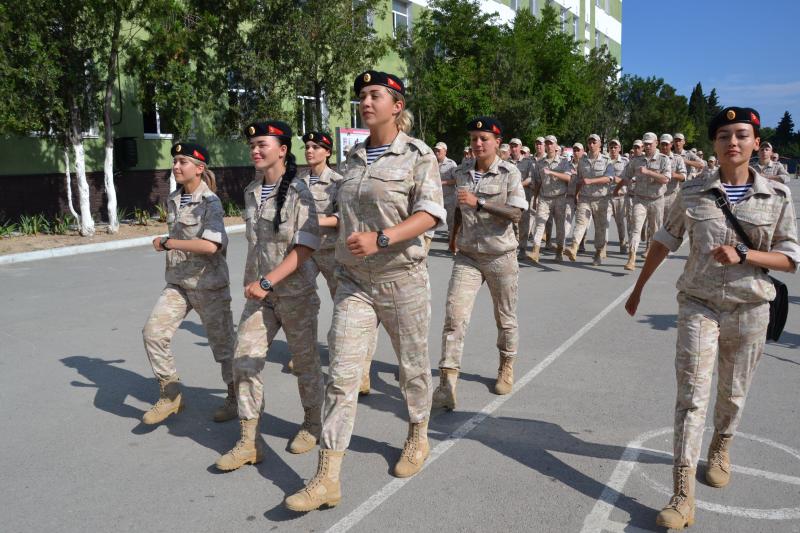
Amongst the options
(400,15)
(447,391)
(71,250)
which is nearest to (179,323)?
(447,391)

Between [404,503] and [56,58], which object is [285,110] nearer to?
[56,58]

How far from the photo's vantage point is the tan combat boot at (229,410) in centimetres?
459

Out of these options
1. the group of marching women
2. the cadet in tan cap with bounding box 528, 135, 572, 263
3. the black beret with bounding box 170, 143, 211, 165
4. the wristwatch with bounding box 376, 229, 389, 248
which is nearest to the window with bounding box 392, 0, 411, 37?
the cadet in tan cap with bounding box 528, 135, 572, 263

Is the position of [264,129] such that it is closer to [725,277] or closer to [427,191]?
[427,191]

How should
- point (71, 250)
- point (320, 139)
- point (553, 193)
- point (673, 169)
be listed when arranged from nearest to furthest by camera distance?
point (320, 139) → point (673, 169) → point (553, 193) → point (71, 250)

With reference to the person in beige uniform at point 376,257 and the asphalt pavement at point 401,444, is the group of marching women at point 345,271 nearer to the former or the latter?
the person in beige uniform at point 376,257

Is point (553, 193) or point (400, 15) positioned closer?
point (553, 193)

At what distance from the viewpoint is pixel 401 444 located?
166 inches

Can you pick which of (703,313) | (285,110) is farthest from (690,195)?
(285,110)

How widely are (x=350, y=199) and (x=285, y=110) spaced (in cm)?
1624

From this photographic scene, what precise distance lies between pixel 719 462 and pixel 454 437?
155 centimetres

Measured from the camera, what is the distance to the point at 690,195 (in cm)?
347

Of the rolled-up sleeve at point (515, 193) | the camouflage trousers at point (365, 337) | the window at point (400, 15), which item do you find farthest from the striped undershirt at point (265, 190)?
the window at point (400, 15)

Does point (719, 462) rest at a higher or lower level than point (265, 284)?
lower
